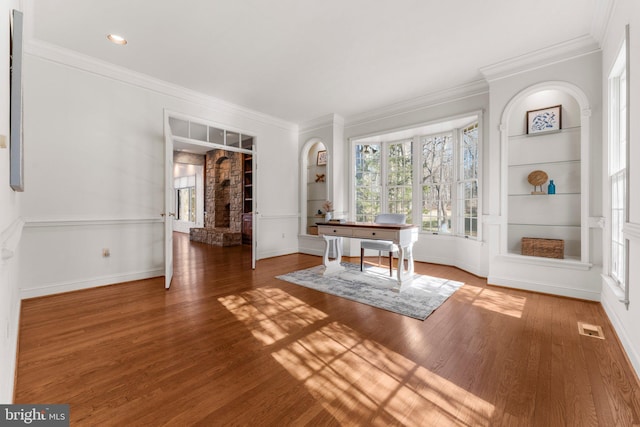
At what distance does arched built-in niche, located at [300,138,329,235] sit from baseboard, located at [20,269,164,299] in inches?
120

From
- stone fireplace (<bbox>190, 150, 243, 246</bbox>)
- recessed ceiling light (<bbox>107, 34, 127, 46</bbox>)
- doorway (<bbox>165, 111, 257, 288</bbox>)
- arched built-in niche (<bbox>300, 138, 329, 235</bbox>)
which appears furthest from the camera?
stone fireplace (<bbox>190, 150, 243, 246</bbox>)

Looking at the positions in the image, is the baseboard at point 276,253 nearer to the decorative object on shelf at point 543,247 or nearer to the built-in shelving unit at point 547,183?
the built-in shelving unit at point 547,183

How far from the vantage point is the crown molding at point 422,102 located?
4.11 meters

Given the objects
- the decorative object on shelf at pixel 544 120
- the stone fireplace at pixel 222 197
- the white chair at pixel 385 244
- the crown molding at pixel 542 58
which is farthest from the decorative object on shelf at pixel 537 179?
the stone fireplace at pixel 222 197

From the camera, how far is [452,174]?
486 centimetres

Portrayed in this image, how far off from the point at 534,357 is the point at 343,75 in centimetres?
372

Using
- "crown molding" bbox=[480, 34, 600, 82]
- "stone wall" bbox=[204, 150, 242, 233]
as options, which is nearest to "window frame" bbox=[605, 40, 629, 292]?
"crown molding" bbox=[480, 34, 600, 82]

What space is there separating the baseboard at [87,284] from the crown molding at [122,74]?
2.60m

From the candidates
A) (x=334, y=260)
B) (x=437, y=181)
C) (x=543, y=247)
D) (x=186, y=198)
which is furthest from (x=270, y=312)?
(x=186, y=198)

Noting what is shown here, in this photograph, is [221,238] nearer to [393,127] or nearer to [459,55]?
[393,127]

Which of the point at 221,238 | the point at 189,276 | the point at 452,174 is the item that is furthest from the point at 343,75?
the point at 221,238

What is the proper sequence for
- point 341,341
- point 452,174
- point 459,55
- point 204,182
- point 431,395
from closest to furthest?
point 431,395, point 341,341, point 459,55, point 452,174, point 204,182

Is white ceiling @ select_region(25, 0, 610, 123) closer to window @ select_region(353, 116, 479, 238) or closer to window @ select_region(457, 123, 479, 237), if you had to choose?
window @ select_region(457, 123, 479, 237)

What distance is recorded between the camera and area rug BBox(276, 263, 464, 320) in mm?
2875
